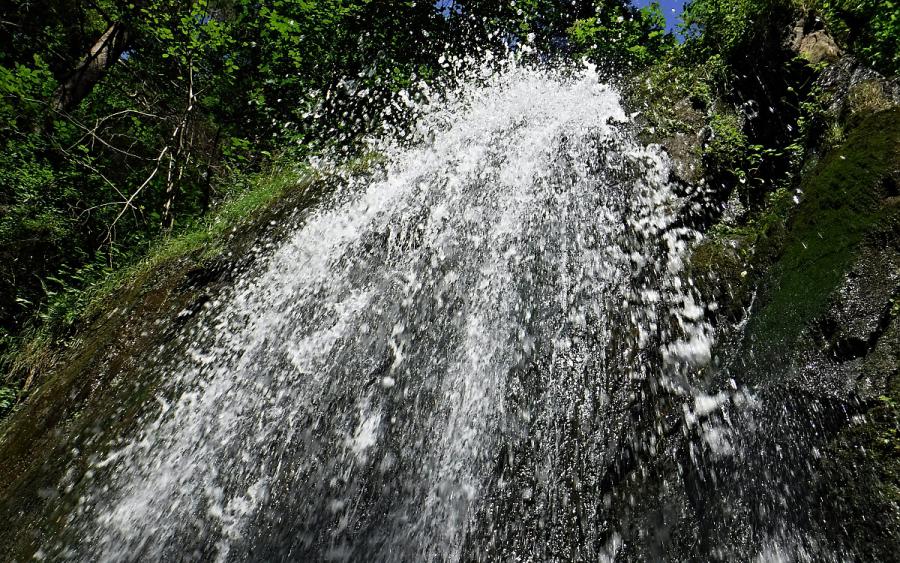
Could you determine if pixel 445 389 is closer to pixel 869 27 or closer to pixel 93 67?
pixel 869 27

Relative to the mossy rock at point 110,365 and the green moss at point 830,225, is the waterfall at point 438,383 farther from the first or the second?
the green moss at point 830,225

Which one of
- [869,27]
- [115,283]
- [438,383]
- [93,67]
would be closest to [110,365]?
[115,283]

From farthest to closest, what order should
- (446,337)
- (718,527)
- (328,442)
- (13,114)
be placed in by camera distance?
(13,114)
(446,337)
(328,442)
(718,527)

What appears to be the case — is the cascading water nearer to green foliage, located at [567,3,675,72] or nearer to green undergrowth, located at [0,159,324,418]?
green undergrowth, located at [0,159,324,418]

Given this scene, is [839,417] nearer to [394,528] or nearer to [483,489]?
[483,489]

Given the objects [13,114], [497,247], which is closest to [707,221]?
A: [497,247]

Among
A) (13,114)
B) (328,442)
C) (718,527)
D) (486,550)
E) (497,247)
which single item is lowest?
(718,527)

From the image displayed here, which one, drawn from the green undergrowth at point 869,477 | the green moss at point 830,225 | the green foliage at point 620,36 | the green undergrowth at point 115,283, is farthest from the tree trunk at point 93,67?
the green undergrowth at point 869,477

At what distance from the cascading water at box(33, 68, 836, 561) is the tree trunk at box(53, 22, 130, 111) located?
17.1 ft

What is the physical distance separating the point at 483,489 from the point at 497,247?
205cm

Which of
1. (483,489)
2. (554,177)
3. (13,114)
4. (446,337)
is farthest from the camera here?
(13,114)

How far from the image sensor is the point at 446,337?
331 centimetres

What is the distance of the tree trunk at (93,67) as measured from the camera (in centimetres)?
649

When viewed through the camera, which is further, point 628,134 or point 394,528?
point 628,134
